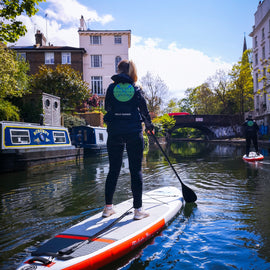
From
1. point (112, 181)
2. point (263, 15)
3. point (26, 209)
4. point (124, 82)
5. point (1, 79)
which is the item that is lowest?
point (26, 209)

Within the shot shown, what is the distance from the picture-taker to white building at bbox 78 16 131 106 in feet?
111

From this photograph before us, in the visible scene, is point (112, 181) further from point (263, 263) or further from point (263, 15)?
point (263, 15)

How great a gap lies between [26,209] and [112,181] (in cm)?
236

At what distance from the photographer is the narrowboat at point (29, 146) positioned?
1134 centimetres

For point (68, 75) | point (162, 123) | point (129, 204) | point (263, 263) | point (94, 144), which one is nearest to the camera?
point (263, 263)

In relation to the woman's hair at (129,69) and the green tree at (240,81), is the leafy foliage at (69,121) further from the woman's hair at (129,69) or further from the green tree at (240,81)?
the green tree at (240,81)

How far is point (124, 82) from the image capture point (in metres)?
3.46

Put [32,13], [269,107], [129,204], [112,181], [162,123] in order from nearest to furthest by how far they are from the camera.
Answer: [112,181]
[129,204]
[32,13]
[269,107]
[162,123]

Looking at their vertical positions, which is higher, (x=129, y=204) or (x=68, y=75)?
(x=68, y=75)

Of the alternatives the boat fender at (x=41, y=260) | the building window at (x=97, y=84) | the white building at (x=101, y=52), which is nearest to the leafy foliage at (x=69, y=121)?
the white building at (x=101, y=52)

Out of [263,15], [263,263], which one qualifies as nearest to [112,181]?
[263,263]

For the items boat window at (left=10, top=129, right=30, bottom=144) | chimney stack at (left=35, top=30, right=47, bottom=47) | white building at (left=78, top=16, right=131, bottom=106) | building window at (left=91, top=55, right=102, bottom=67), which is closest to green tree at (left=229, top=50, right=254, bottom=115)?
white building at (left=78, top=16, right=131, bottom=106)

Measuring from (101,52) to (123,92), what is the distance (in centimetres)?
3260

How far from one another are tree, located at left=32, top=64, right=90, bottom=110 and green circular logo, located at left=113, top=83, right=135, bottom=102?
2107 centimetres
